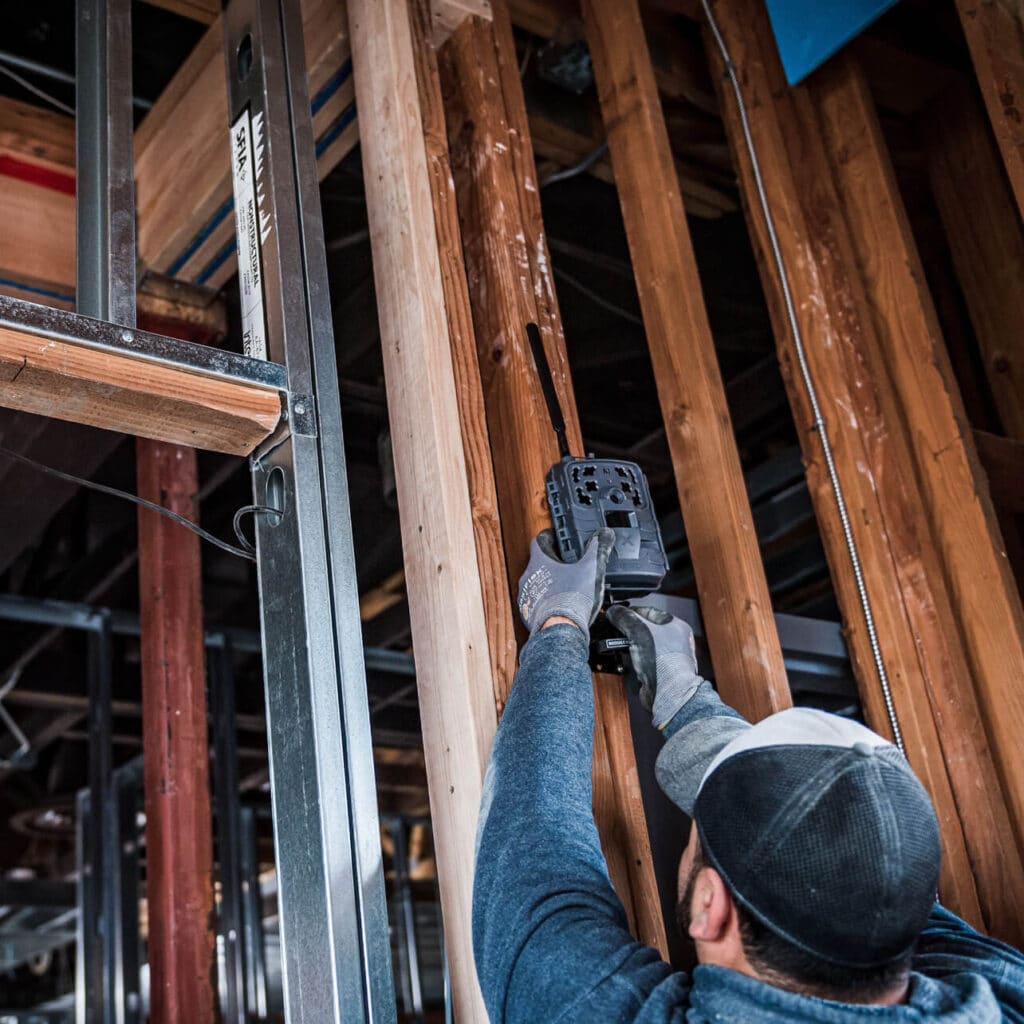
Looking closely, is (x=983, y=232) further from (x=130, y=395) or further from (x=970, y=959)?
(x=130, y=395)

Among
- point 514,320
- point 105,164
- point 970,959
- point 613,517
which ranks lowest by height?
point 970,959

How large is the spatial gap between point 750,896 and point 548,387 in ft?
2.48

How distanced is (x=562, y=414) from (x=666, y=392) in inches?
12.3

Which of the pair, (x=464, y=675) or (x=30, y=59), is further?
(x=30, y=59)

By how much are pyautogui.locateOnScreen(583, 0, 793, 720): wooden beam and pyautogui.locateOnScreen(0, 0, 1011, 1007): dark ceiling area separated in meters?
0.08

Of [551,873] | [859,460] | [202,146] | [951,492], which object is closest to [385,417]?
[202,146]

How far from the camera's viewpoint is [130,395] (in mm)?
1226

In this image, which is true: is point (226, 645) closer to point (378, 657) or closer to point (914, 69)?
point (378, 657)

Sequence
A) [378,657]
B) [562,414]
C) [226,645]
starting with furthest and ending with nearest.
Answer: [378,657] → [226,645] → [562,414]

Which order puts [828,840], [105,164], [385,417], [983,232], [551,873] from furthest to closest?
[385,417]
[983,232]
[105,164]
[551,873]
[828,840]

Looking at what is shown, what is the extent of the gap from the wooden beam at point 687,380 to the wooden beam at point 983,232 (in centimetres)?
85

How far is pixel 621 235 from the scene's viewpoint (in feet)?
9.09

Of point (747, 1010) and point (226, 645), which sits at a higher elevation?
point (226, 645)

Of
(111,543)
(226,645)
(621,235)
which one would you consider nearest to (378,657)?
(226,645)
